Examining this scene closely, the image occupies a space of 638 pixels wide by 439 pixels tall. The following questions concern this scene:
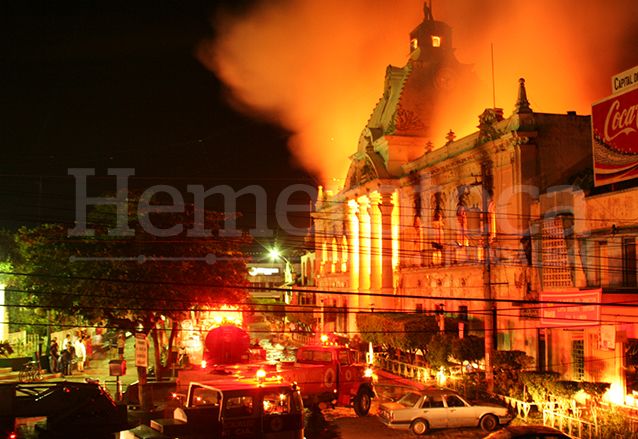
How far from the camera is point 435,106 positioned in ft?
144

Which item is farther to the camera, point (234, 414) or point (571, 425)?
point (571, 425)

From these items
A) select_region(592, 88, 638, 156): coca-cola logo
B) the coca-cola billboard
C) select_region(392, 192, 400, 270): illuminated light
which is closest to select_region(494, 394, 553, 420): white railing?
the coca-cola billboard

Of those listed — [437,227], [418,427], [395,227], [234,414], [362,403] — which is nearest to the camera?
[234,414]

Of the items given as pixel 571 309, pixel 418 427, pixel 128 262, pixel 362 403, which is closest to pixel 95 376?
pixel 128 262

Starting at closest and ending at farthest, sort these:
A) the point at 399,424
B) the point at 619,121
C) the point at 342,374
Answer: the point at 399,424
the point at 342,374
the point at 619,121

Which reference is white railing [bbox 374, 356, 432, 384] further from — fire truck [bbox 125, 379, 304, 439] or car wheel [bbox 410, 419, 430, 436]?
fire truck [bbox 125, 379, 304, 439]

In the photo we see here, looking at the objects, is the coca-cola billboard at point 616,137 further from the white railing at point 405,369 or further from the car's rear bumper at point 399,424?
the white railing at point 405,369

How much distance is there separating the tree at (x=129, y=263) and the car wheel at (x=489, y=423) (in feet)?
34.5

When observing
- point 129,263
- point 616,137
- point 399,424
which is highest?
point 616,137

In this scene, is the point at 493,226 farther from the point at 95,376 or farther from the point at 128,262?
the point at 95,376

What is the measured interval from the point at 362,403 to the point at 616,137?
43.7 ft

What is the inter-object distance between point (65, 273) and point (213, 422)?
46.3 ft

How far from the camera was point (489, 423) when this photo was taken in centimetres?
1828

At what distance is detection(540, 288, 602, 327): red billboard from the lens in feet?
65.8
